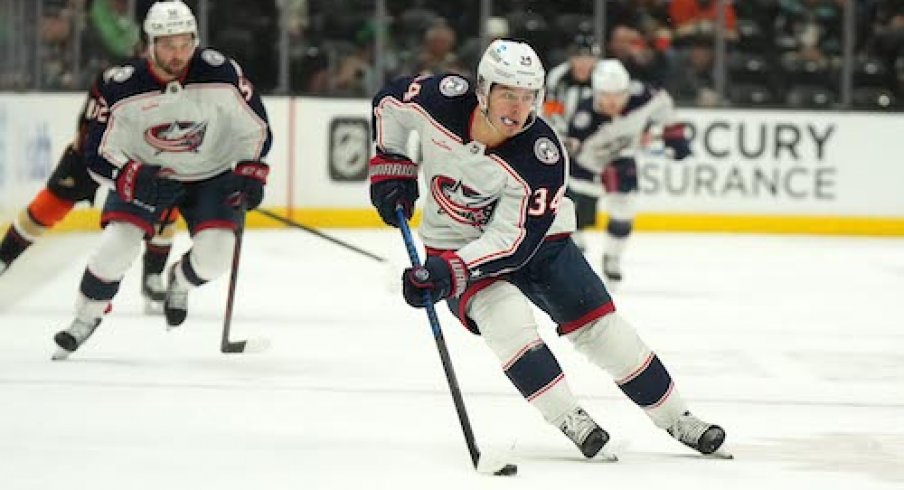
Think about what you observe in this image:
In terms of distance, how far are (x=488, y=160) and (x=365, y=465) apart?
767 mm

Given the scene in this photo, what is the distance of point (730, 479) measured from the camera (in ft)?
15.2

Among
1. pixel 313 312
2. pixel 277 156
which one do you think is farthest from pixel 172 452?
pixel 277 156

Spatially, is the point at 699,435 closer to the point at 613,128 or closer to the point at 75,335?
the point at 75,335

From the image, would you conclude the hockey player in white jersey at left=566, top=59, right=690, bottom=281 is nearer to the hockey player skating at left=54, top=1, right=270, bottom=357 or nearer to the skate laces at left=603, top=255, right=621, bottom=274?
the skate laces at left=603, top=255, right=621, bottom=274

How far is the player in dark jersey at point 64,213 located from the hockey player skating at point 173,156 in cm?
98

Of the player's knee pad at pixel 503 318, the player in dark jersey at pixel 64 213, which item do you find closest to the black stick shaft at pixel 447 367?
the player's knee pad at pixel 503 318

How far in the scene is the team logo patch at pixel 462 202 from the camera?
15.9 feet

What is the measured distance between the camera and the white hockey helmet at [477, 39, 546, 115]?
463 cm

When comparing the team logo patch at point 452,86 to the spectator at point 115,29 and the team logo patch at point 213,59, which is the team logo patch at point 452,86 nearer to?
the team logo patch at point 213,59

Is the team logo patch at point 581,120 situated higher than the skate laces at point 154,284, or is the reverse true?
the team logo patch at point 581,120

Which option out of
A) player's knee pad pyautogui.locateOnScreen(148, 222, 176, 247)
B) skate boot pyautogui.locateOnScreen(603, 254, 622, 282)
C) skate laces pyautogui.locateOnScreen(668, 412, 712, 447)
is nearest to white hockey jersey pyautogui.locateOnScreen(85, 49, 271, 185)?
player's knee pad pyautogui.locateOnScreen(148, 222, 176, 247)

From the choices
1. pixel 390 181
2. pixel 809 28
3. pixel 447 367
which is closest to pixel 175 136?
pixel 390 181

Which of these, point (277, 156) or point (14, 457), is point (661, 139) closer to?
point (277, 156)

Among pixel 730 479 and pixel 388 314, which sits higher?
pixel 730 479
